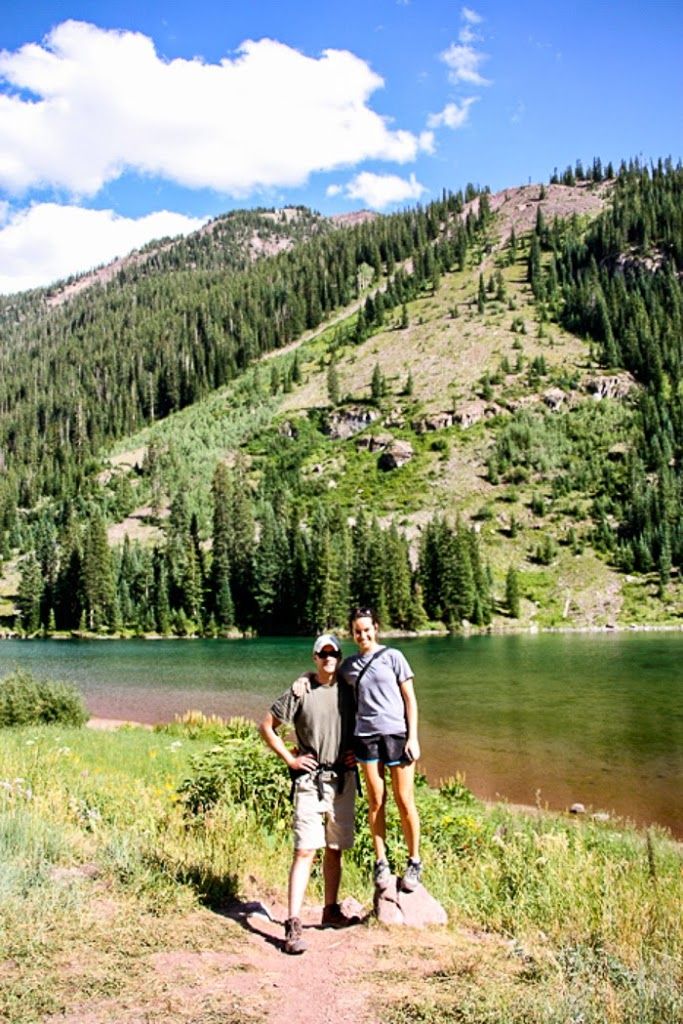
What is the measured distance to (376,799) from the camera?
7.48 metres

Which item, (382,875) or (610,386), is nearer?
(382,875)

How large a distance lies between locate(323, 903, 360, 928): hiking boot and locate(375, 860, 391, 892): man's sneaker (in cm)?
39

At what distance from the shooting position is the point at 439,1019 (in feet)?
15.9

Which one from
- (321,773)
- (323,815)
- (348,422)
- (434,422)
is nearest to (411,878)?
(323,815)

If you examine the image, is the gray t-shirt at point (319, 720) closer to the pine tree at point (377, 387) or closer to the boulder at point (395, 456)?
the boulder at point (395, 456)

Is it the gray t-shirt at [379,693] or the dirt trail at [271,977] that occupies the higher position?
the gray t-shirt at [379,693]

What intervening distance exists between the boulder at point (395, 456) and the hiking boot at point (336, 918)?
383 ft

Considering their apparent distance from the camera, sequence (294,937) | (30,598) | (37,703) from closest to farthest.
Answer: (294,937), (37,703), (30,598)

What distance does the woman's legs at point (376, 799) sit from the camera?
7.37 meters

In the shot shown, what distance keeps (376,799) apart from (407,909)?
1.06 meters

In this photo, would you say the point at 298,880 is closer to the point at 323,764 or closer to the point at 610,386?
the point at 323,764

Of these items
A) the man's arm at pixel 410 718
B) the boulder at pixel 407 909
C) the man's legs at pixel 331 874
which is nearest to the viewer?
the boulder at pixel 407 909

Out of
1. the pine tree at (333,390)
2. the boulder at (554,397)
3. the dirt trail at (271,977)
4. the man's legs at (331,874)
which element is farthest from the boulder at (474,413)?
the dirt trail at (271,977)

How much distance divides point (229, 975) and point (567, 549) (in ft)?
323
